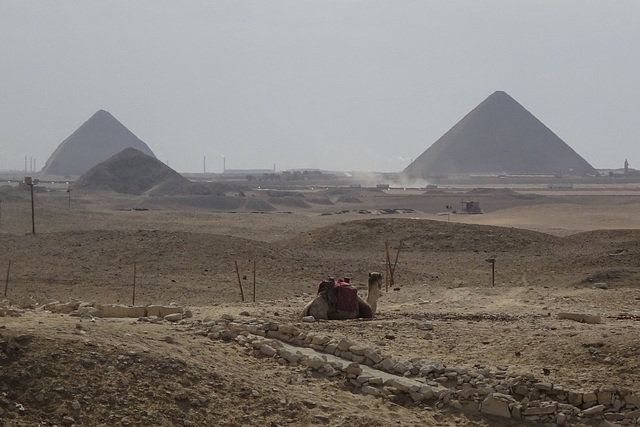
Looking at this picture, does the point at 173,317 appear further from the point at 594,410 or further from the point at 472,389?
the point at 594,410

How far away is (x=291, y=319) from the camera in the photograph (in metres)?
11.8

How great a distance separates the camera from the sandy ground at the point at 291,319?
8352 millimetres

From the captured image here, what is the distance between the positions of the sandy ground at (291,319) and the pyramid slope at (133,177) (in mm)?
50253

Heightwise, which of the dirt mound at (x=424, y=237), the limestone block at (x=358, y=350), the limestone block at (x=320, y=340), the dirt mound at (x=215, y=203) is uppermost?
the limestone block at (x=320, y=340)

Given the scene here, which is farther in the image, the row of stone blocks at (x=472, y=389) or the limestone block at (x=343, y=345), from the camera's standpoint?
the limestone block at (x=343, y=345)

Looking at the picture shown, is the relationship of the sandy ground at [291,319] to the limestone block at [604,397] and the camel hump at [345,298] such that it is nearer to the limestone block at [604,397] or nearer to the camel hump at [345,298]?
the limestone block at [604,397]

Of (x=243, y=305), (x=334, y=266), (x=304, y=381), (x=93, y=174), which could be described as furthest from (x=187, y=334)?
(x=93, y=174)

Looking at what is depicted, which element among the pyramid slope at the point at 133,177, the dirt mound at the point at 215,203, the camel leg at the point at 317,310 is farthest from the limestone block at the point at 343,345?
the pyramid slope at the point at 133,177

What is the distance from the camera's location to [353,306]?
12508mm

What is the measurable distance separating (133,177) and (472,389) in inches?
3047

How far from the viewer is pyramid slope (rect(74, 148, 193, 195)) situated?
79.9 m

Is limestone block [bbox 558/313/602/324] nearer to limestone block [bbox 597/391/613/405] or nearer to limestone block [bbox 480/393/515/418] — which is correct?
limestone block [bbox 597/391/613/405]

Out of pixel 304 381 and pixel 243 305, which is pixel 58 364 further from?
pixel 243 305

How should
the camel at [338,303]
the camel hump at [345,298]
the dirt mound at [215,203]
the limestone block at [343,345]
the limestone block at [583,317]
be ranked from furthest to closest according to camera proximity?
the dirt mound at [215,203] → the camel hump at [345,298] → the camel at [338,303] → the limestone block at [583,317] → the limestone block at [343,345]
